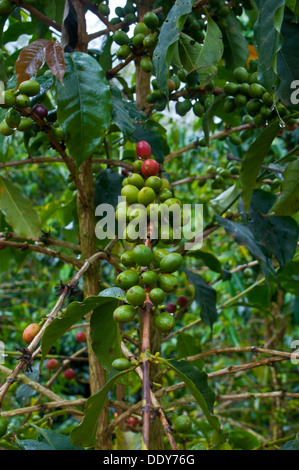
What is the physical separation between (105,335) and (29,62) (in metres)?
0.57

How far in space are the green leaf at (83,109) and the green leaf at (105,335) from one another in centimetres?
31

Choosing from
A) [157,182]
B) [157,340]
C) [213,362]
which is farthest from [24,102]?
[213,362]

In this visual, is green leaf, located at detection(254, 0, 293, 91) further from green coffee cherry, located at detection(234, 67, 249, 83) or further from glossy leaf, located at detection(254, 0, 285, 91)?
green coffee cherry, located at detection(234, 67, 249, 83)

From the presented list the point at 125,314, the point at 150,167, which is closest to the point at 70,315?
the point at 125,314

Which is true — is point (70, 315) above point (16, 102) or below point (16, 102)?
below

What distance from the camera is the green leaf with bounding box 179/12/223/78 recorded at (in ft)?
2.88

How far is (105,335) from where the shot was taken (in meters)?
0.81

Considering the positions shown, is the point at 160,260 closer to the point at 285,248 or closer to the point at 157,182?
the point at 157,182

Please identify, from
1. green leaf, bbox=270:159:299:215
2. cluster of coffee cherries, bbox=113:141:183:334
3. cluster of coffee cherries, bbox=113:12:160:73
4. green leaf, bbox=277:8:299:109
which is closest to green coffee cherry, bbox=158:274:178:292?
cluster of coffee cherries, bbox=113:141:183:334

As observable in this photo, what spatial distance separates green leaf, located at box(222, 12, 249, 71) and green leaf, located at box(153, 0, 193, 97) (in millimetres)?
485

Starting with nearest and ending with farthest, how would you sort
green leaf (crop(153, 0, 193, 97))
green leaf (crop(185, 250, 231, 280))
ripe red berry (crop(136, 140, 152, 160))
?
green leaf (crop(153, 0, 193, 97)) → ripe red berry (crop(136, 140, 152, 160)) → green leaf (crop(185, 250, 231, 280))

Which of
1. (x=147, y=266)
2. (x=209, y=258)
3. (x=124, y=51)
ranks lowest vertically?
(x=147, y=266)

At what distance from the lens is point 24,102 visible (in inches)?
31.0

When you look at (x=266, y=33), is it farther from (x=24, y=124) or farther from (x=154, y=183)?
(x=24, y=124)
